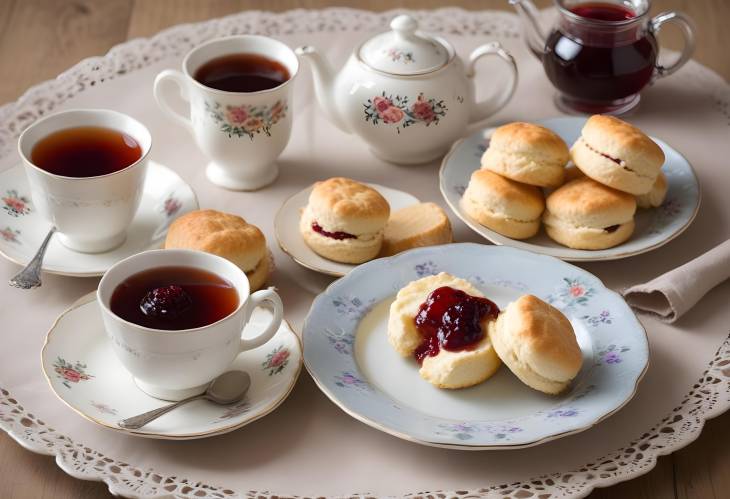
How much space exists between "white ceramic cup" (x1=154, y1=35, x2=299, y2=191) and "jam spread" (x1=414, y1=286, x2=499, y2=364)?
666mm

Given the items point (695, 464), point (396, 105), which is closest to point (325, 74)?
point (396, 105)

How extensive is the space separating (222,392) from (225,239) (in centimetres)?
34

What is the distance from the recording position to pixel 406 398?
1673 mm

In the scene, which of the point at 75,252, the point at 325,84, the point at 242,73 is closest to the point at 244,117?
the point at 242,73

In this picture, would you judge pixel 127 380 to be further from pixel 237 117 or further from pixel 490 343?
pixel 237 117

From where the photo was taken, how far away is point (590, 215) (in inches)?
78.4

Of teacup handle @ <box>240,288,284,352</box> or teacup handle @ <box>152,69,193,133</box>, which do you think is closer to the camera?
teacup handle @ <box>240,288,284,352</box>

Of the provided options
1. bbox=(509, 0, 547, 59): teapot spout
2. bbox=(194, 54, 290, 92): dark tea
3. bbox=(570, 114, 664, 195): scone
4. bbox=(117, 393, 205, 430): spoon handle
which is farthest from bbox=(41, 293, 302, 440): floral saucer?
bbox=(509, 0, 547, 59): teapot spout

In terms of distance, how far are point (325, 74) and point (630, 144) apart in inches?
29.5

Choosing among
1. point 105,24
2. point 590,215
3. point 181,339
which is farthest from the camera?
point 105,24

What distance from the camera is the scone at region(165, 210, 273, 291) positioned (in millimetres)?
1854

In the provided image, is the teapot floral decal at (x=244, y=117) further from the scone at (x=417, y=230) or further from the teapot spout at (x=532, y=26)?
the teapot spout at (x=532, y=26)

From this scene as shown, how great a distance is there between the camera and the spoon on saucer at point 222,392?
1577mm

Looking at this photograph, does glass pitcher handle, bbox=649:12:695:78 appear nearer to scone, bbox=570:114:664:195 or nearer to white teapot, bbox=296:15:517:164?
white teapot, bbox=296:15:517:164
